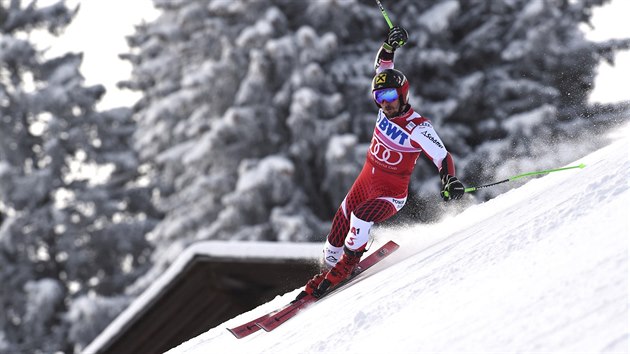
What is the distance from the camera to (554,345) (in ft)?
8.15

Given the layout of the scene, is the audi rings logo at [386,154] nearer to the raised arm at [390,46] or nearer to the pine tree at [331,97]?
the raised arm at [390,46]

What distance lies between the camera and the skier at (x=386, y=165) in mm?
4961

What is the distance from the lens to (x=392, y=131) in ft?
16.8

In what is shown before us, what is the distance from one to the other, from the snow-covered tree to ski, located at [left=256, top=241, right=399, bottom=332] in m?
13.6

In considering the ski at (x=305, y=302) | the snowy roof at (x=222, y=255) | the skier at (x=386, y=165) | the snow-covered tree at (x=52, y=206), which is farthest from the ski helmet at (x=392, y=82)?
the snow-covered tree at (x=52, y=206)

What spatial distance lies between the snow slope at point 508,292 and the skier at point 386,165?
35 cm

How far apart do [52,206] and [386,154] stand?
1682 centimetres

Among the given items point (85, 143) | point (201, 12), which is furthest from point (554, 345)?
point (85, 143)

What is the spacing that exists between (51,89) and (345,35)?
8.67 meters

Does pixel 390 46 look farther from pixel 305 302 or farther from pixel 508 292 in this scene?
pixel 508 292

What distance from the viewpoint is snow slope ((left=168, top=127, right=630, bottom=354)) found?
2604 millimetres

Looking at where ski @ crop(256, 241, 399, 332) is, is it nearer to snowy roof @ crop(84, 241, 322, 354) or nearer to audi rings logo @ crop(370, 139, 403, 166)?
audi rings logo @ crop(370, 139, 403, 166)

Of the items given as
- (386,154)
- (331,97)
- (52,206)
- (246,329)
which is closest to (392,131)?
(386,154)

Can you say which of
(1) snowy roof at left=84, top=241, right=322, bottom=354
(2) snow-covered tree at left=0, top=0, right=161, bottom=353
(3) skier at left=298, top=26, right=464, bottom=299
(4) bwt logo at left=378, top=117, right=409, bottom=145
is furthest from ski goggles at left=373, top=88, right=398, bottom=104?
(2) snow-covered tree at left=0, top=0, right=161, bottom=353
